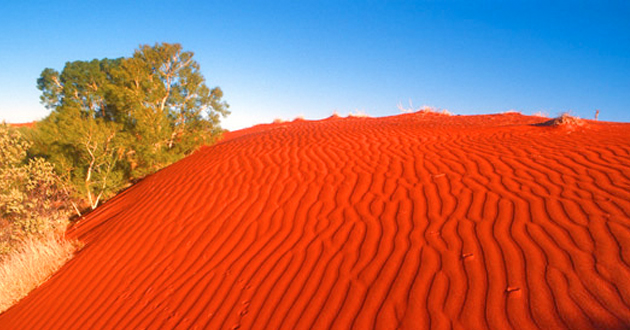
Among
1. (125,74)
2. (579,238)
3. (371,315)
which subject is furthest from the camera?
(125,74)

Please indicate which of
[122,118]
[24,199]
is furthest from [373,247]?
[122,118]

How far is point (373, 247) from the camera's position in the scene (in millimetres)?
3531

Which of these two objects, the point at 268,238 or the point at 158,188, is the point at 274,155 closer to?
the point at 158,188

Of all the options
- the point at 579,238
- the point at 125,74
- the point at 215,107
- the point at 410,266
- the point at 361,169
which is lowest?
the point at 410,266

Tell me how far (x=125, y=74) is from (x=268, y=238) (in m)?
7.41

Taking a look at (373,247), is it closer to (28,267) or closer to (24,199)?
(28,267)

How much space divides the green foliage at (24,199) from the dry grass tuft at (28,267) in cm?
82

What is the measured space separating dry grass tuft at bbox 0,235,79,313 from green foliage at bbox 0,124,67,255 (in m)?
0.82

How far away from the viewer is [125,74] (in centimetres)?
882

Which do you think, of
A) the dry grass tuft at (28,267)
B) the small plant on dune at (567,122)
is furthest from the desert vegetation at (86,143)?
the small plant on dune at (567,122)

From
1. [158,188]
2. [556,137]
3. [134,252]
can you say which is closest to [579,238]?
[556,137]

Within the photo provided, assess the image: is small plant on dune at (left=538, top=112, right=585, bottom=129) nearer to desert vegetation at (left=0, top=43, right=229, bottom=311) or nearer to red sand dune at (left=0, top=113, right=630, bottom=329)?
red sand dune at (left=0, top=113, right=630, bottom=329)

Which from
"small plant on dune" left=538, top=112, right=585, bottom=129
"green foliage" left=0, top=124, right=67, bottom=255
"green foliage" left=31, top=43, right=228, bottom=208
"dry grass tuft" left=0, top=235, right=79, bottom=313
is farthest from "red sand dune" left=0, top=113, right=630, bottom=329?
"green foliage" left=31, top=43, right=228, bottom=208

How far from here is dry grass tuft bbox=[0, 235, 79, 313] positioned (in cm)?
458
